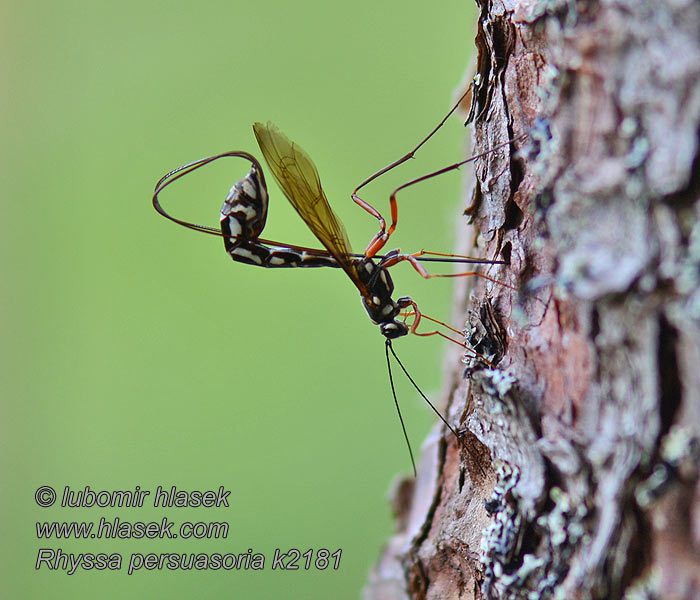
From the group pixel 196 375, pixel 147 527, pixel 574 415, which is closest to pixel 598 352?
pixel 574 415

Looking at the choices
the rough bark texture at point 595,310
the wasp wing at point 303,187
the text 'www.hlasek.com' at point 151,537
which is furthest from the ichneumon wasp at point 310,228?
the text 'www.hlasek.com' at point 151,537

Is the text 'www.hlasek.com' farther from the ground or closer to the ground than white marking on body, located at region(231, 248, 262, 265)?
closer to the ground

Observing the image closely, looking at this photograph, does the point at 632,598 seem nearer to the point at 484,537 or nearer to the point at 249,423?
the point at 484,537

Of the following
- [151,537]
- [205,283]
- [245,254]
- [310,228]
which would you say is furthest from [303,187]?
[205,283]

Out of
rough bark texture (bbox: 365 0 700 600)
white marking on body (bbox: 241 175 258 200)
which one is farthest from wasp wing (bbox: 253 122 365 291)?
rough bark texture (bbox: 365 0 700 600)

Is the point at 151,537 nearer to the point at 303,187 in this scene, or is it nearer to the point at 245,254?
the point at 245,254

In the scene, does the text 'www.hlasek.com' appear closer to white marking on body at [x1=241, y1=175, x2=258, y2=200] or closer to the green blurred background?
the green blurred background
